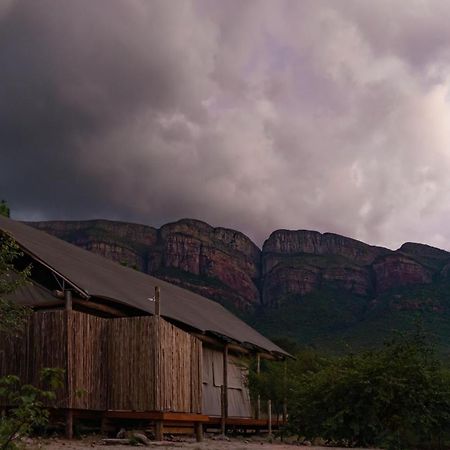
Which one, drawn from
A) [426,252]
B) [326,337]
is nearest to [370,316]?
[326,337]

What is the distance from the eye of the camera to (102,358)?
1547 centimetres

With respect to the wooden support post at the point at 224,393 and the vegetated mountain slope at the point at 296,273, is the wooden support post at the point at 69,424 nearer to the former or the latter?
the wooden support post at the point at 224,393

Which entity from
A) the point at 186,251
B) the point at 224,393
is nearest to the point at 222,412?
the point at 224,393

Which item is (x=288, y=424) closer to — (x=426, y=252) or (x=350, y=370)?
(x=350, y=370)

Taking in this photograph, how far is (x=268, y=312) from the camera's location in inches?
2785

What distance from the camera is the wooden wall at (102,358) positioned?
1472 centimetres

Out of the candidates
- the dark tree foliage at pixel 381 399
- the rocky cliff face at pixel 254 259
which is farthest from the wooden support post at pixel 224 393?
the rocky cliff face at pixel 254 259

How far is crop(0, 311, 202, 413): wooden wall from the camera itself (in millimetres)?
14719

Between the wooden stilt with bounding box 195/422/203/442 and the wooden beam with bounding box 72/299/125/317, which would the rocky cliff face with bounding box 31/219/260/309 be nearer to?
the wooden beam with bounding box 72/299/125/317

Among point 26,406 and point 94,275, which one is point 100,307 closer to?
point 94,275

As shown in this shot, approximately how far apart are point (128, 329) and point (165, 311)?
3564mm

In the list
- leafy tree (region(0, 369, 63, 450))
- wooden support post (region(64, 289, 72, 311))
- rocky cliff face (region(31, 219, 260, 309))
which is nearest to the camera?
leafy tree (region(0, 369, 63, 450))

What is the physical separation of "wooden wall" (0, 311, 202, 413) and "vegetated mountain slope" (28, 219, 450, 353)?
36270 millimetres

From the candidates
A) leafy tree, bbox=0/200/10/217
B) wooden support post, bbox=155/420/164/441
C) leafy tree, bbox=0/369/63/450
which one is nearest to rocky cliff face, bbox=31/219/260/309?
leafy tree, bbox=0/200/10/217
